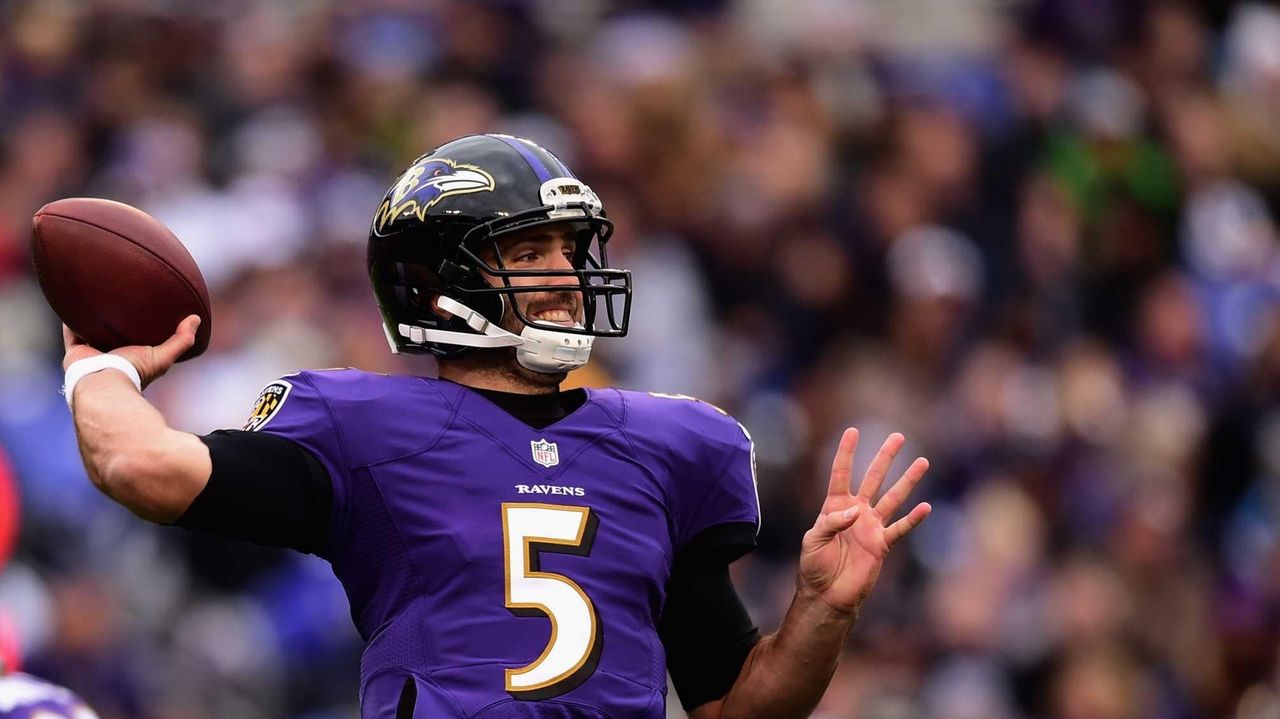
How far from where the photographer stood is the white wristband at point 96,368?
349cm

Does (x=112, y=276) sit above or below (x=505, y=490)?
above

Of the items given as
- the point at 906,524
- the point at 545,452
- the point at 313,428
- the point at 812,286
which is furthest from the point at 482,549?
the point at 812,286

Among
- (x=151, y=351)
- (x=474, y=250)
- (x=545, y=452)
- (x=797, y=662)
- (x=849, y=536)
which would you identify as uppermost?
(x=474, y=250)

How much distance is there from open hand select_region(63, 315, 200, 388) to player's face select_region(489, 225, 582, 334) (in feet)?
1.83

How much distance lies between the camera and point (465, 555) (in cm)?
347

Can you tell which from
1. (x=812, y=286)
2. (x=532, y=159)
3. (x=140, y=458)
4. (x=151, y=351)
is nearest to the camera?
(x=140, y=458)

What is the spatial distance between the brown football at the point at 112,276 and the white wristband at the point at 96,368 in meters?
0.06

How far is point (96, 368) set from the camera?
11.5ft

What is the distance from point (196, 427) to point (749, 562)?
Result: 2172 millimetres

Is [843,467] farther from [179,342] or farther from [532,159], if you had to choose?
[179,342]

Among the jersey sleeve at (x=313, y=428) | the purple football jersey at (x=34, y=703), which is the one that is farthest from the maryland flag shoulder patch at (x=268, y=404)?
the purple football jersey at (x=34, y=703)

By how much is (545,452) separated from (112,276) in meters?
0.83

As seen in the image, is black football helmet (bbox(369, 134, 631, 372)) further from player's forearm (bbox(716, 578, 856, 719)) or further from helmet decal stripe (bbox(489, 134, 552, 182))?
player's forearm (bbox(716, 578, 856, 719))

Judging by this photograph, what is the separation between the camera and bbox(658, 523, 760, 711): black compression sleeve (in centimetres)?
386
